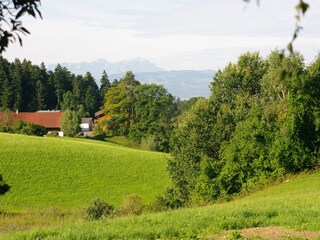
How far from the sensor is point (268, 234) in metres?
10.5

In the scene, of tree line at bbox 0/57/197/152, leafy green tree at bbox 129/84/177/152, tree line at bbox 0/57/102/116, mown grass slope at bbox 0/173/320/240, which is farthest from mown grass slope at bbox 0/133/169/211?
tree line at bbox 0/57/102/116

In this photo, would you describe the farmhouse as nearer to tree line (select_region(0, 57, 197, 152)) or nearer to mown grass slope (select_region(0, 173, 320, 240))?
tree line (select_region(0, 57, 197, 152))

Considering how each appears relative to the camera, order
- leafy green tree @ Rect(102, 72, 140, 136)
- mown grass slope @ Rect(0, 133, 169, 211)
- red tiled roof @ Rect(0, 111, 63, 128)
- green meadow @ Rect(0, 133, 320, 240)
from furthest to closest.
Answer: red tiled roof @ Rect(0, 111, 63, 128) → leafy green tree @ Rect(102, 72, 140, 136) → mown grass slope @ Rect(0, 133, 169, 211) → green meadow @ Rect(0, 133, 320, 240)

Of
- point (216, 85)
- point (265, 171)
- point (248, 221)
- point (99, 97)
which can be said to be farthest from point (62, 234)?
point (99, 97)

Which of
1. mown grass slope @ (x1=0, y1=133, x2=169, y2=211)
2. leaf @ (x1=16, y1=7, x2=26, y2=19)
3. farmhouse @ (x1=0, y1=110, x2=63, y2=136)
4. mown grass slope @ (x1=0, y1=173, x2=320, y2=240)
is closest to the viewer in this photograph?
leaf @ (x1=16, y1=7, x2=26, y2=19)

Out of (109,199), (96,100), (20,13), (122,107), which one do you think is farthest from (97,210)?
(96,100)

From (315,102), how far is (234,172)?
22.5ft

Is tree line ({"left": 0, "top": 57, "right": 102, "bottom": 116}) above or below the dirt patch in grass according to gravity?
above

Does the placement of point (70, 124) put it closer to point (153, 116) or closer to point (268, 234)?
point (153, 116)

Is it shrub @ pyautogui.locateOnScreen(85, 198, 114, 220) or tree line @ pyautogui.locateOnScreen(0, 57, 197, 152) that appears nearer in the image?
shrub @ pyautogui.locateOnScreen(85, 198, 114, 220)

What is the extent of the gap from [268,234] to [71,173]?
138ft

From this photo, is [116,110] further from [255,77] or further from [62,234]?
[62,234]

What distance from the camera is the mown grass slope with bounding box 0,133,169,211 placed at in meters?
42.6

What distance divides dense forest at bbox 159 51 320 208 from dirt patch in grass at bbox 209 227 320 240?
52.7 ft
